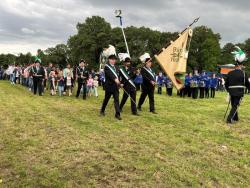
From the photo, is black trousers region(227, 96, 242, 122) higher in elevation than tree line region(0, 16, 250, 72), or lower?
lower

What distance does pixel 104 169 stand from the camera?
246 inches

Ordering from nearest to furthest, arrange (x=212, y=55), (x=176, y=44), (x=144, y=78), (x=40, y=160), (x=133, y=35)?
1. (x=40, y=160)
2. (x=176, y=44)
3. (x=144, y=78)
4. (x=212, y=55)
5. (x=133, y=35)

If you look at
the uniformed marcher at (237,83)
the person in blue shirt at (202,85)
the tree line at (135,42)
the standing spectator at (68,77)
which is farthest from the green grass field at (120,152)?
the tree line at (135,42)

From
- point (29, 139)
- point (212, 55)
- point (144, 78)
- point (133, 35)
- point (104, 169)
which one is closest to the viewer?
point (104, 169)

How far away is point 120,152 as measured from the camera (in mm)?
7340

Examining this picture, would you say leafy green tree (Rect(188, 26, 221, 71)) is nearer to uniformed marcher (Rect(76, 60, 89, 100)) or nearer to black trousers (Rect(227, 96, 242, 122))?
uniformed marcher (Rect(76, 60, 89, 100))

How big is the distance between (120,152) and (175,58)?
18.9ft

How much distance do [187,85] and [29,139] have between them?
1680cm

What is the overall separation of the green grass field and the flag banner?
1584 mm

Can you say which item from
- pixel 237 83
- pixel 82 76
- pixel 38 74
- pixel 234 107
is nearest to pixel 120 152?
pixel 234 107

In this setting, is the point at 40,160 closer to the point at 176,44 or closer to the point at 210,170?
the point at 210,170

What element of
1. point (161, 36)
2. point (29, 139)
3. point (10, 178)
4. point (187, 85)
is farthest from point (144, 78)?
point (161, 36)

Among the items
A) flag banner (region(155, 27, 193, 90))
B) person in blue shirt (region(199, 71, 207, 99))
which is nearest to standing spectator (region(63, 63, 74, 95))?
person in blue shirt (region(199, 71, 207, 99))

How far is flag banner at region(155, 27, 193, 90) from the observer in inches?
477
